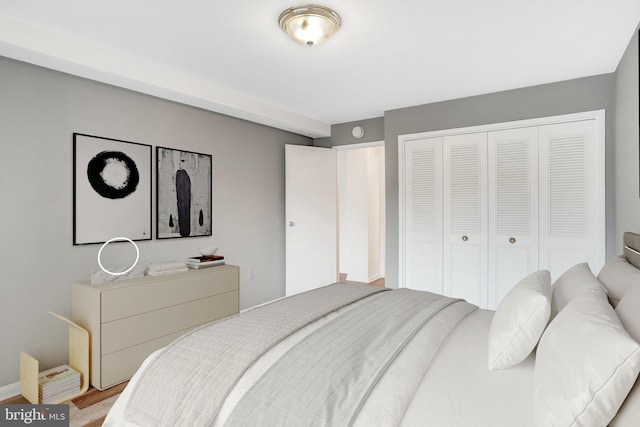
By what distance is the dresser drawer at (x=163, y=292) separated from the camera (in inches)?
91.7

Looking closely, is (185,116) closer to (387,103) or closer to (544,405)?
(387,103)

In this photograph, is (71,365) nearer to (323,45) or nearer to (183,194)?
(183,194)

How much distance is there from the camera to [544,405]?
85 centimetres

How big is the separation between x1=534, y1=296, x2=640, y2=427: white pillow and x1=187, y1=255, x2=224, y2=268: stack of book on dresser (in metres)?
2.60

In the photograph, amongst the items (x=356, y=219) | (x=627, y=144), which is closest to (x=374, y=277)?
(x=356, y=219)

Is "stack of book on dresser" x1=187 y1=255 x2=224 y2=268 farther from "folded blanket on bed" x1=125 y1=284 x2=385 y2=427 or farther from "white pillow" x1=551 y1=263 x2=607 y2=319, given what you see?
"white pillow" x1=551 y1=263 x2=607 y2=319

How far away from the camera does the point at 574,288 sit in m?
1.43

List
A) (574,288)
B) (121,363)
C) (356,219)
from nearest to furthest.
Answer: (574,288)
(121,363)
(356,219)

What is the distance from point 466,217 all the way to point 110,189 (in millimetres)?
3293

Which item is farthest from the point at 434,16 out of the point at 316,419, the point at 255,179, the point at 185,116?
the point at 255,179

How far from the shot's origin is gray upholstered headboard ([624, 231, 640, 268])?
5.53ft

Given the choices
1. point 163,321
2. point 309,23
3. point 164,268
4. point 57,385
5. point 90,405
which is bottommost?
point 90,405

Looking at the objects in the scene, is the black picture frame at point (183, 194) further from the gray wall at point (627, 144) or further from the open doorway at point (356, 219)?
the gray wall at point (627, 144)

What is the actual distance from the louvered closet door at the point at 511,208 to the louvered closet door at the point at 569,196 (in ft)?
0.27
